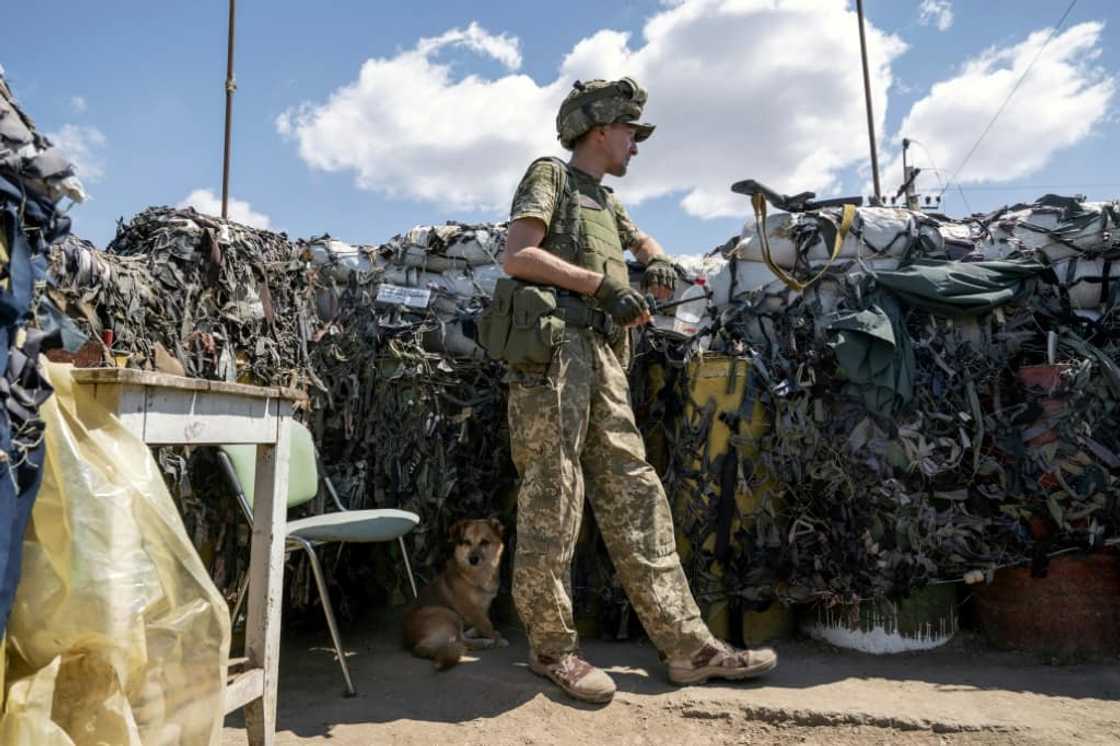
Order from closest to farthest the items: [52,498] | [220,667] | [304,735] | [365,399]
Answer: [52,498]
[220,667]
[304,735]
[365,399]

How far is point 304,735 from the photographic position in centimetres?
255

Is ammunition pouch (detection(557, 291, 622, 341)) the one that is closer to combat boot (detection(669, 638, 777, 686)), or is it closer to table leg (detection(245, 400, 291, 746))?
table leg (detection(245, 400, 291, 746))

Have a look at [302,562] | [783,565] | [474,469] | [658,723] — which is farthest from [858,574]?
[302,562]

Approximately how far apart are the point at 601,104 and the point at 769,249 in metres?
1.08

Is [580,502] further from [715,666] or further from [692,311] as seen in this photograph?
[692,311]

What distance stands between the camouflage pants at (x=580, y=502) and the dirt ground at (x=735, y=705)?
24 centimetres

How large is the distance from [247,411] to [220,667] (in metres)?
0.69

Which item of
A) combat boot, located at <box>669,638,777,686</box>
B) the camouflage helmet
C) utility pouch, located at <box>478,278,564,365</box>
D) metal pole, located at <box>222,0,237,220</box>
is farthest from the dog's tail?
metal pole, located at <box>222,0,237,220</box>

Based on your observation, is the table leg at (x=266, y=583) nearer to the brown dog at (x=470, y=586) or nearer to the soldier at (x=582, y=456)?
the soldier at (x=582, y=456)

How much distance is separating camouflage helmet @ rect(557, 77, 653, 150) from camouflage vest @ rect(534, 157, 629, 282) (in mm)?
193

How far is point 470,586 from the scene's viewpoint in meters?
3.66

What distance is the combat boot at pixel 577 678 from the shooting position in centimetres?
268

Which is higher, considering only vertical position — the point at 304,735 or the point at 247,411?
the point at 247,411

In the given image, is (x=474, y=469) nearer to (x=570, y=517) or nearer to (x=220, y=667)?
(x=570, y=517)
